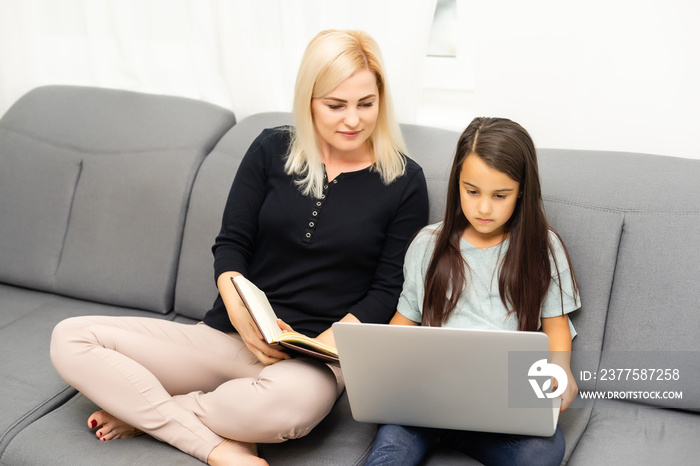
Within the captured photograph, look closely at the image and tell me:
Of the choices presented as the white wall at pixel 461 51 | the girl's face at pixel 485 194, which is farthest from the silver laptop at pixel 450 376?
the white wall at pixel 461 51

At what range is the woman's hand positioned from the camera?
1.50m

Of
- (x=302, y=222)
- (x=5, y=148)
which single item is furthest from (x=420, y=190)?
(x=5, y=148)

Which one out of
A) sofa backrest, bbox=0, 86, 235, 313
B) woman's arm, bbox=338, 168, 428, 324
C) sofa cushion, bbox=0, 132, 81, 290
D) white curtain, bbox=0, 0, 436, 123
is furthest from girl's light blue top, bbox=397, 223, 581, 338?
sofa cushion, bbox=0, 132, 81, 290

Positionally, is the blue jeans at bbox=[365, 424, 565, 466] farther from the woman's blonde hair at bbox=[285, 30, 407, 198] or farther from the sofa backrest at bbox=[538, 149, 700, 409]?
the woman's blonde hair at bbox=[285, 30, 407, 198]

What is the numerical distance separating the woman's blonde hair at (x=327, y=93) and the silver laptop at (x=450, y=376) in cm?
52

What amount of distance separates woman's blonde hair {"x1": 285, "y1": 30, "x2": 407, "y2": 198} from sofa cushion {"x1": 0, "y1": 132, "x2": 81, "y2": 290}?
2.57 ft

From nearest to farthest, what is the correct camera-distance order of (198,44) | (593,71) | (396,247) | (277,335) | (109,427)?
1. (277,335)
2. (109,427)
3. (396,247)
4. (593,71)
5. (198,44)

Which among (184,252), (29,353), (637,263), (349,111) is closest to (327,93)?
(349,111)

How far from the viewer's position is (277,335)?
134cm

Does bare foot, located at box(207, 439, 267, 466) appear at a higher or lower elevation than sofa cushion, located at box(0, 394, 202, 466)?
higher

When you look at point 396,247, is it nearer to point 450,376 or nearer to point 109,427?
point 450,376

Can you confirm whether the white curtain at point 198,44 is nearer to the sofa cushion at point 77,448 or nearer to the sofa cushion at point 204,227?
the sofa cushion at point 204,227

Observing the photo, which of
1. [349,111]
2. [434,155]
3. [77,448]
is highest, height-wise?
[349,111]

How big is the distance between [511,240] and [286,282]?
54cm
